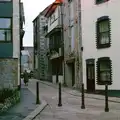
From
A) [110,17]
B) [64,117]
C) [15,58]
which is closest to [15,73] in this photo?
[15,58]

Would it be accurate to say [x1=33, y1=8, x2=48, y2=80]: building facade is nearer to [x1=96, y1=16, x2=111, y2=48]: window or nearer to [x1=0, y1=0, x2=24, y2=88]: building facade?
[x1=0, y1=0, x2=24, y2=88]: building facade

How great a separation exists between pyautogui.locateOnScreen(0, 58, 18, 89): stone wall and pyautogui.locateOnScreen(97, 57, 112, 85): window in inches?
234

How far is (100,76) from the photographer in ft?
96.9

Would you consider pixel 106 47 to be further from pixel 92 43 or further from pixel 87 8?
pixel 87 8

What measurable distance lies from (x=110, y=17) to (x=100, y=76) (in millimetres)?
4329

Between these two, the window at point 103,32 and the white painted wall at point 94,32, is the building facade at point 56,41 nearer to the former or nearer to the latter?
the white painted wall at point 94,32

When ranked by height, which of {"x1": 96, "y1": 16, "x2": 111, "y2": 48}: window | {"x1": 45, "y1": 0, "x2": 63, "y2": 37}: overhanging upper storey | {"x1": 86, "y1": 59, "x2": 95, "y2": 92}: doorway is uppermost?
{"x1": 45, "y1": 0, "x2": 63, "y2": 37}: overhanging upper storey

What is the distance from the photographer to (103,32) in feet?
96.1

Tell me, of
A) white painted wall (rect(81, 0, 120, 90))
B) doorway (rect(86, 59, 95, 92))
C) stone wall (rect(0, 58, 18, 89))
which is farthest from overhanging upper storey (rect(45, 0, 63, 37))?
stone wall (rect(0, 58, 18, 89))

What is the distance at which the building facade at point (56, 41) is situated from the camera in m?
43.8

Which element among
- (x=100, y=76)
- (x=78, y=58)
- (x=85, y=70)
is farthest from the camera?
(x=78, y=58)

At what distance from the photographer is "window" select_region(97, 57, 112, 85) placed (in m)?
28.5

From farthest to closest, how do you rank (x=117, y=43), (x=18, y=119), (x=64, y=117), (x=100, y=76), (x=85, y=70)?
(x=85, y=70) → (x=100, y=76) → (x=117, y=43) → (x=64, y=117) → (x=18, y=119)

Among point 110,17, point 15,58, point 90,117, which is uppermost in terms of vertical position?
point 110,17
